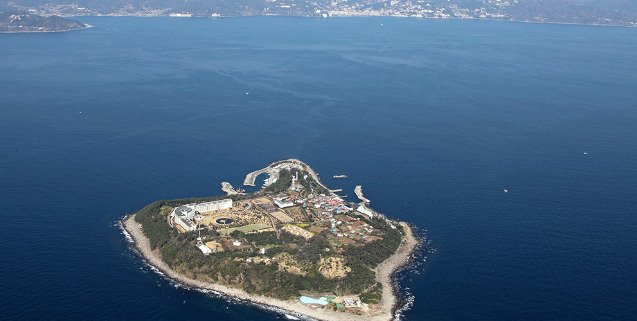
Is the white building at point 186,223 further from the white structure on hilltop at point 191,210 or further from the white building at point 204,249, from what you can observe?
the white building at point 204,249

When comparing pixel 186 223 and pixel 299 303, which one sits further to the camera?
pixel 186 223

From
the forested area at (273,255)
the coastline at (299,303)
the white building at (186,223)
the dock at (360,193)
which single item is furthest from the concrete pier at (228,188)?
the dock at (360,193)

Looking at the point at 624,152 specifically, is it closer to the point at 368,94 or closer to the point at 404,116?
the point at 404,116

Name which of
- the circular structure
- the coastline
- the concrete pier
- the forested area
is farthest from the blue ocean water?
the circular structure

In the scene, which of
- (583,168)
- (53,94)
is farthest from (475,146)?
(53,94)

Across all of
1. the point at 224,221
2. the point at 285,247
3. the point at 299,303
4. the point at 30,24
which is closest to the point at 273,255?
the point at 285,247

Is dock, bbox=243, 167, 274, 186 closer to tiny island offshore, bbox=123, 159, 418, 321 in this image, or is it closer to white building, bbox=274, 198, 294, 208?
tiny island offshore, bbox=123, 159, 418, 321

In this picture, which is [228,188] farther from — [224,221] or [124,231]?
[124,231]
